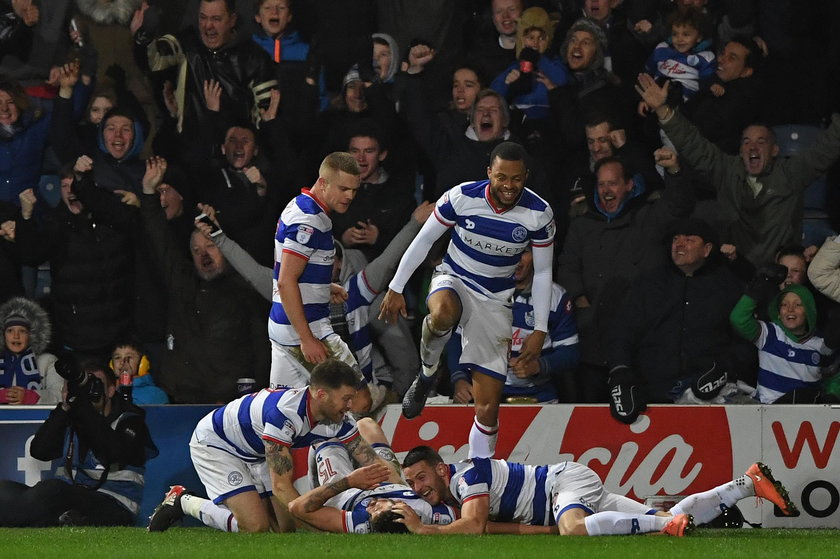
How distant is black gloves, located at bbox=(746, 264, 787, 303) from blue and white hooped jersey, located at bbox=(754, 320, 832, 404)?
0.35m

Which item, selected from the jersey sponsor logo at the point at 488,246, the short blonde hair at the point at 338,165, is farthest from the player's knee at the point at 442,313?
the short blonde hair at the point at 338,165

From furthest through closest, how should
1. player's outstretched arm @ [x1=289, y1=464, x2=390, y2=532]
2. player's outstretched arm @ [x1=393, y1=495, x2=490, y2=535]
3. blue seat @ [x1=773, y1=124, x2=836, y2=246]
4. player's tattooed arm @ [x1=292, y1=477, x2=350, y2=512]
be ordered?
blue seat @ [x1=773, y1=124, x2=836, y2=246]
player's outstretched arm @ [x1=393, y1=495, x2=490, y2=535]
player's tattooed arm @ [x1=292, y1=477, x2=350, y2=512]
player's outstretched arm @ [x1=289, y1=464, x2=390, y2=532]

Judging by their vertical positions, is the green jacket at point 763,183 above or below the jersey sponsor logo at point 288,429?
above

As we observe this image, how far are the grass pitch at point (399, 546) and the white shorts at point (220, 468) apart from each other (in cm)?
31

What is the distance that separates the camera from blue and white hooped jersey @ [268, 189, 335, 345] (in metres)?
8.85

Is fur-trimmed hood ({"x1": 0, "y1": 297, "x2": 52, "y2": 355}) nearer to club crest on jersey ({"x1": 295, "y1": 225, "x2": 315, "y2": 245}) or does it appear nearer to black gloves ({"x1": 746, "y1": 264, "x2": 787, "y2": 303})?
club crest on jersey ({"x1": 295, "y1": 225, "x2": 315, "y2": 245})

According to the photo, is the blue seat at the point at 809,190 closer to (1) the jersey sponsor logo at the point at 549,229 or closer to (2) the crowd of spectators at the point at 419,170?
(2) the crowd of spectators at the point at 419,170

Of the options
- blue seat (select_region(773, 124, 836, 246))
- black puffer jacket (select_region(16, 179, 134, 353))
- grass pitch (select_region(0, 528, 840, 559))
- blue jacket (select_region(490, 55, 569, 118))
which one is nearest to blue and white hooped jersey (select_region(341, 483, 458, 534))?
grass pitch (select_region(0, 528, 840, 559))

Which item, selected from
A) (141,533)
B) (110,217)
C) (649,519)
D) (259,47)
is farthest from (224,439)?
(259,47)

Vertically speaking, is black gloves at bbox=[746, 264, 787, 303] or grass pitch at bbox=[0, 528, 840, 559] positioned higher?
black gloves at bbox=[746, 264, 787, 303]

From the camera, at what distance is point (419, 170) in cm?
1202

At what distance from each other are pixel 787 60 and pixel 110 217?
241 inches

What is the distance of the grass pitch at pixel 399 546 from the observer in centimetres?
685

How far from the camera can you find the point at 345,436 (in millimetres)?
8594
